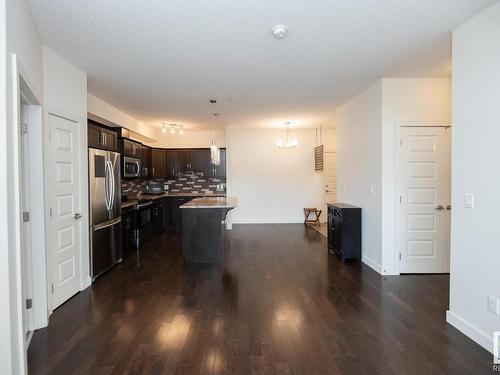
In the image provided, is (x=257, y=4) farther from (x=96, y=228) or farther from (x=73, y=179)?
(x=96, y=228)

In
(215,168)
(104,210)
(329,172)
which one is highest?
(215,168)

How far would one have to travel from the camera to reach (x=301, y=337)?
235 cm

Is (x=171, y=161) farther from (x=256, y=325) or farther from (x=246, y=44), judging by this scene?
(x=256, y=325)

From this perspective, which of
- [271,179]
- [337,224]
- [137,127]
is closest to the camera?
[337,224]

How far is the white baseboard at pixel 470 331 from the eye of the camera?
85.8 inches

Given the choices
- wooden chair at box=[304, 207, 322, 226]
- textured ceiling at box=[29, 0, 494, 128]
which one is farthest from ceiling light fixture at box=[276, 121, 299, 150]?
textured ceiling at box=[29, 0, 494, 128]

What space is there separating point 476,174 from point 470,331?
4.40 ft

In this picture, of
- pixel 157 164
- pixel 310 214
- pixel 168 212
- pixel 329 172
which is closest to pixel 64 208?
pixel 168 212

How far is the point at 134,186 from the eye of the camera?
22.5 ft

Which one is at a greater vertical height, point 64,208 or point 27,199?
point 27,199

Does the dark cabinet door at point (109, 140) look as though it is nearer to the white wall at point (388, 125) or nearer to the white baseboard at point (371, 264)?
the white wall at point (388, 125)

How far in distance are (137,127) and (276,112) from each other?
128 inches

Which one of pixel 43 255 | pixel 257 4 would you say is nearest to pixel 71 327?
pixel 43 255

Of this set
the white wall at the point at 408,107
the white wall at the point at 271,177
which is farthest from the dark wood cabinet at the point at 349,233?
the white wall at the point at 271,177
